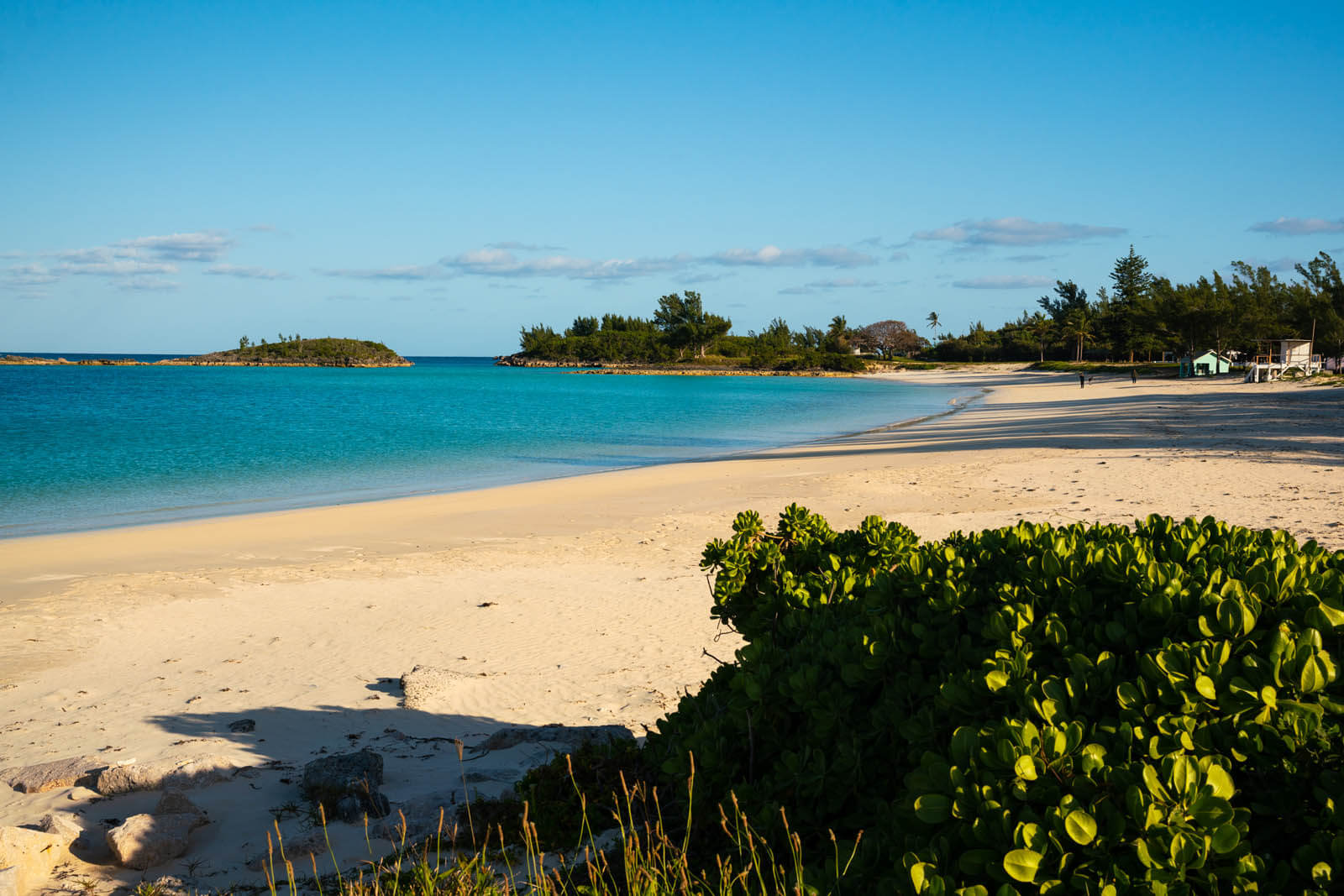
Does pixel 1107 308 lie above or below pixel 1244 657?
above

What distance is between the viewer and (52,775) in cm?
484

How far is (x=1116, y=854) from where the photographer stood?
1840 millimetres

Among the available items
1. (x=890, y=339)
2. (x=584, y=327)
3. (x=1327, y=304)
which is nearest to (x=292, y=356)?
(x=584, y=327)

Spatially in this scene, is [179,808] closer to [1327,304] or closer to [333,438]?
[333,438]

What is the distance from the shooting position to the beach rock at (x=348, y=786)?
4289 mm

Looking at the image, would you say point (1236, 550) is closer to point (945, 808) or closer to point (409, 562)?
point (945, 808)

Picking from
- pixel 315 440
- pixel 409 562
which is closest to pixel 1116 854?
pixel 409 562

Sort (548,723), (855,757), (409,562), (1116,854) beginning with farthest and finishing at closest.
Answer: (409,562), (548,723), (855,757), (1116,854)

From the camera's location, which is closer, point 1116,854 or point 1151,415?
point 1116,854

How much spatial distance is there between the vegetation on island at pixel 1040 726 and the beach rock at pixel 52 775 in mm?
3056

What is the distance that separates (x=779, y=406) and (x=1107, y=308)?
65.7 meters

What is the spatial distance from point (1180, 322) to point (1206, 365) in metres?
6.28

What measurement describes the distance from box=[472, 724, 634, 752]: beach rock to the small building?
231ft

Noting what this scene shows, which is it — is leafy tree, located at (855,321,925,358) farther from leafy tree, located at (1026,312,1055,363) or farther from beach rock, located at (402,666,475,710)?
beach rock, located at (402,666,475,710)
